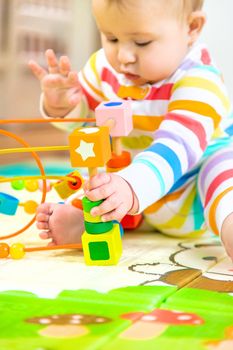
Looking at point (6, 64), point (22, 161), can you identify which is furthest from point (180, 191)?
point (6, 64)

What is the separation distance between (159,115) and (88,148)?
281 mm

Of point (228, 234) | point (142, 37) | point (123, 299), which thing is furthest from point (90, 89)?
point (123, 299)

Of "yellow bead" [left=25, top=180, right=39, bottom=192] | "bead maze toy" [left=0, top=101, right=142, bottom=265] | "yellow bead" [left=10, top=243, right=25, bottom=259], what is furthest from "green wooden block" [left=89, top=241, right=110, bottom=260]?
"yellow bead" [left=25, top=180, right=39, bottom=192]

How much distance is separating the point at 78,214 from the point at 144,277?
19cm

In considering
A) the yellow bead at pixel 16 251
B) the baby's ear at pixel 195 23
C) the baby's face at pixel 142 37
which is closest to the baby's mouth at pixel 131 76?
the baby's face at pixel 142 37

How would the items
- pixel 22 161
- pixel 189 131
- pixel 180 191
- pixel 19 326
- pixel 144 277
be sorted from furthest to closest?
pixel 22 161 < pixel 180 191 < pixel 189 131 < pixel 144 277 < pixel 19 326

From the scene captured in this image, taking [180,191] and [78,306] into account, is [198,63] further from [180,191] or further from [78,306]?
[78,306]

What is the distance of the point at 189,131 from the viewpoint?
94 cm

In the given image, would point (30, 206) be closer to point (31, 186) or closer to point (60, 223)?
point (31, 186)

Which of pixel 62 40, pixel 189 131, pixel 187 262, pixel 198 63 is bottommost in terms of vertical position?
pixel 187 262

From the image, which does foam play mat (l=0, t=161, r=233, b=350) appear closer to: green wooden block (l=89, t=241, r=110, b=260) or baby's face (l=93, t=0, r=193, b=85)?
green wooden block (l=89, t=241, r=110, b=260)

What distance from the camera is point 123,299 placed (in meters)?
0.69

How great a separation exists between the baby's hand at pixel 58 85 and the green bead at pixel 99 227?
0.28 metres

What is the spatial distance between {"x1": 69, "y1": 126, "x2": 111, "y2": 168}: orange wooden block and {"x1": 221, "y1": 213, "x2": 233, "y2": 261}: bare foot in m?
0.19
